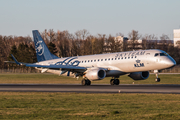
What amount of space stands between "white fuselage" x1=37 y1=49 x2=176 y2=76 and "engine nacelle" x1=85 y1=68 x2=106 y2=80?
104 centimetres

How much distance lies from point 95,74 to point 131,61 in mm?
4713

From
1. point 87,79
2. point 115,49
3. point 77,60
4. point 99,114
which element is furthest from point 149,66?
point 115,49

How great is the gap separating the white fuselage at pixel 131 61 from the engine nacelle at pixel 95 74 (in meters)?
1.04

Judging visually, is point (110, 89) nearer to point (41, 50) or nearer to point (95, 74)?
point (95, 74)

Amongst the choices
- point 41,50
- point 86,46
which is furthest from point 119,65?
point 86,46

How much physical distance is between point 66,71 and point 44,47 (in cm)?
926

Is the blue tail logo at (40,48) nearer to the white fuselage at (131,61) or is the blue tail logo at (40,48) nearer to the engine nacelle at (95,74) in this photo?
the white fuselage at (131,61)

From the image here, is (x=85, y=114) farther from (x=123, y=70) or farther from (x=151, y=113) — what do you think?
(x=123, y=70)

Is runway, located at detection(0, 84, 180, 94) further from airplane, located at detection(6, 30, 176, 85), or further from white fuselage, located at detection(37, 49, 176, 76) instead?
white fuselage, located at detection(37, 49, 176, 76)

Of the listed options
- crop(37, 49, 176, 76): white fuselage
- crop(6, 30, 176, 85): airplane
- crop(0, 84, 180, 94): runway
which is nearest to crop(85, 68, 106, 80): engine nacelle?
crop(6, 30, 176, 85): airplane

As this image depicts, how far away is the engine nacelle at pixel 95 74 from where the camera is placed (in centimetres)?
3816

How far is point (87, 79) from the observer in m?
40.9

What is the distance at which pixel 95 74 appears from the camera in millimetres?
38156

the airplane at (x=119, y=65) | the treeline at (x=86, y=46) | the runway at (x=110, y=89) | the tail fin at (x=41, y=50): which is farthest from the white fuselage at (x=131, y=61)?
the treeline at (x=86, y=46)
